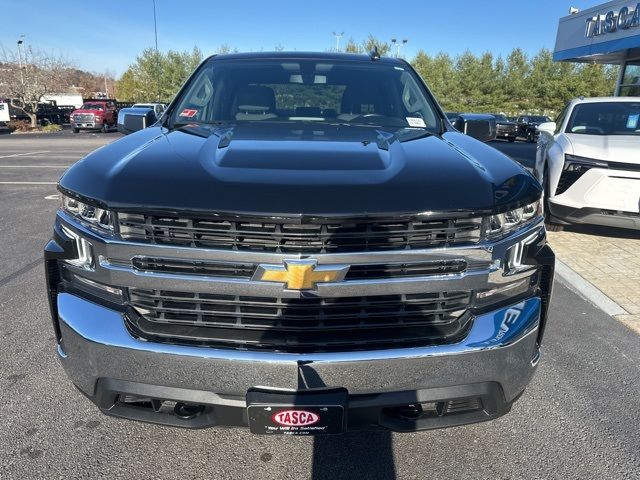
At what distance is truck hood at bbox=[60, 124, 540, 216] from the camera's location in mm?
1725

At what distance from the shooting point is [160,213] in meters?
1.74

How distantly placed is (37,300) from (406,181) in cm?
359

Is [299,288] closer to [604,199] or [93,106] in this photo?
[604,199]

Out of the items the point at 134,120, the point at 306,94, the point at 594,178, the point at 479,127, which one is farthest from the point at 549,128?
the point at 134,120

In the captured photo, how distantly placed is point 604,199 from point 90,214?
5.49 metres

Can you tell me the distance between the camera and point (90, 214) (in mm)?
1908

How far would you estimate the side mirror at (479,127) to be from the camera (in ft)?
11.2

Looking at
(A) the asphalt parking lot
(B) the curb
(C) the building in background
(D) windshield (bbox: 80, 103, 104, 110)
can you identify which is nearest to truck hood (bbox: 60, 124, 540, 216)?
(A) the asphalt parking lot

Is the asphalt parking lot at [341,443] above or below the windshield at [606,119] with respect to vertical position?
below

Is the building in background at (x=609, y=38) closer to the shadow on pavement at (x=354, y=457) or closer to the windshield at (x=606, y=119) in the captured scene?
the windshield at (x=606, y=119)

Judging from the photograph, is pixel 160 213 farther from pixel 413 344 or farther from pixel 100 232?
pixel 413 344

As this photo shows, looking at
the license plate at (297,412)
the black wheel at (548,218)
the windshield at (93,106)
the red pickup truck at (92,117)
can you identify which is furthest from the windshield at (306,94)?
the windshield at (93,106)

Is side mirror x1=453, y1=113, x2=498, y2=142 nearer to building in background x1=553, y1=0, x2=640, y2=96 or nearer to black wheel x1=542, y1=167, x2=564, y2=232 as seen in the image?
black wheel x1=542, y1=167, x2=564, y2=232

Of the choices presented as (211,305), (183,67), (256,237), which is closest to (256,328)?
(211,305)
